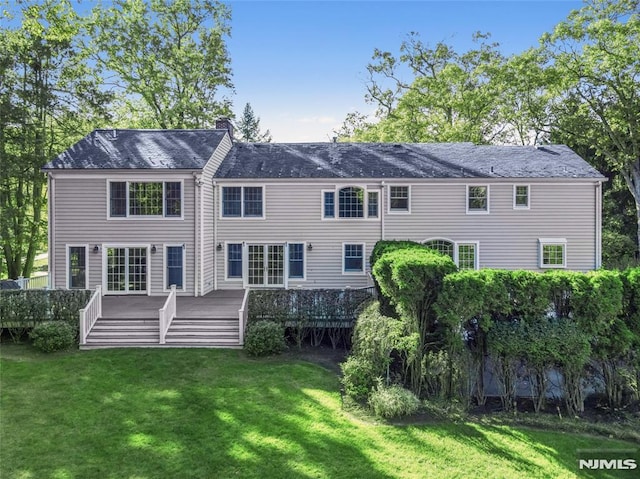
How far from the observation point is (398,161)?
57.6 feet

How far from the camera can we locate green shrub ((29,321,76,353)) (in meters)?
10.8

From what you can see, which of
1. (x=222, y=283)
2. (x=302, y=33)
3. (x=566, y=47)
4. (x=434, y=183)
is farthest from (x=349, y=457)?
(x=566, y=47)

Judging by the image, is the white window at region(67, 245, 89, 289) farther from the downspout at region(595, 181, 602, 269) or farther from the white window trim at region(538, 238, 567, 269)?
the downspout at region(595, 181, 602, 269)

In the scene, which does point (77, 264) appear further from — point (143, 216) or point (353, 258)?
point (353, 258)

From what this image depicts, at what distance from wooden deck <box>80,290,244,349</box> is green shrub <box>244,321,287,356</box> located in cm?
68

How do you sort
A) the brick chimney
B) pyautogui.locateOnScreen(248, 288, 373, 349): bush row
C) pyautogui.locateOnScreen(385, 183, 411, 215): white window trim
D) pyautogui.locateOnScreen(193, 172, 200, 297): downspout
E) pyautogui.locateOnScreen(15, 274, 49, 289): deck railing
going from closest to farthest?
pyautogui.locateOnScreen(248, 288, 373, 349): bush row < pyautogui.locateOnScreen(15, 274, 49, 289): deck railing < pyautogui.locateOnScreen(193, 172, 200, 297): downspout < pyautogui.locateOnScreen(385, 183, 411, 215): white window trim < the brick chimney

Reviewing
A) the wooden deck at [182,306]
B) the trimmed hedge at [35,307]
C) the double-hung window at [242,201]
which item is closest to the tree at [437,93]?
the double-hung window at [242,201]

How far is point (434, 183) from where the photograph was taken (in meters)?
16.4

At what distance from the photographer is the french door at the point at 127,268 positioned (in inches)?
593

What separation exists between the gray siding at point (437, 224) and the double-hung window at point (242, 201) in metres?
0.28

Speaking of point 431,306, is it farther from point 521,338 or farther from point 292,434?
point 292,434

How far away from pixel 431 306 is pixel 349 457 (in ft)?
12.9

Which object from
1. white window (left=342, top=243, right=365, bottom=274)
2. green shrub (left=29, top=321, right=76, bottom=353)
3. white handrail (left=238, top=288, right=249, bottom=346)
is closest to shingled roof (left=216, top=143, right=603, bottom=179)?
white window (left=342, top=243, right=365, bottom=274)

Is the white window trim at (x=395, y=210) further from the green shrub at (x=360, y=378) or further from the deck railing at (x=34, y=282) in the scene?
the deck railing at (x=34, y=282)
